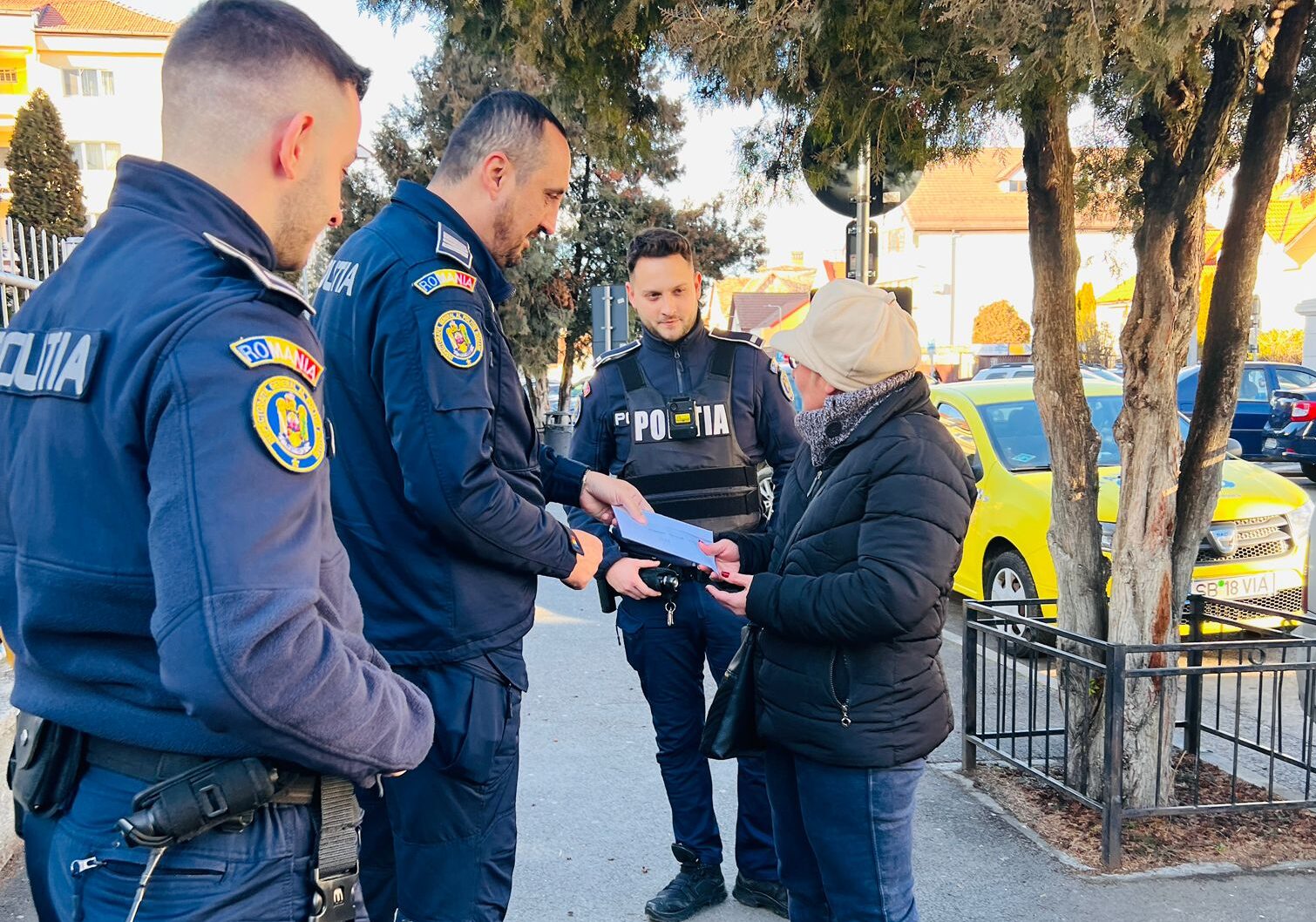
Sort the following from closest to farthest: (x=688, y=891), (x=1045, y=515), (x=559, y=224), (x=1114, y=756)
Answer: (x=688, y=891), (x=1114, y=756), (x=1045, y=515), (x=559, y=224)

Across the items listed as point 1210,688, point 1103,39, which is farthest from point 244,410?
point 1210,688

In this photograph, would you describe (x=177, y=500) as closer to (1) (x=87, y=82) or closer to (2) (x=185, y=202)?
(2) (x=185, y=202)

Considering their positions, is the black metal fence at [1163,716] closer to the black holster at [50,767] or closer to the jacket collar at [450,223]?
the jacket collar at [450,223]

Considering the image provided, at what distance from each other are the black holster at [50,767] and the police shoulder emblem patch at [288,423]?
503mm

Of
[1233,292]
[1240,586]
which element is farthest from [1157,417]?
[1240,586]

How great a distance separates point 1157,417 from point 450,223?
281cm

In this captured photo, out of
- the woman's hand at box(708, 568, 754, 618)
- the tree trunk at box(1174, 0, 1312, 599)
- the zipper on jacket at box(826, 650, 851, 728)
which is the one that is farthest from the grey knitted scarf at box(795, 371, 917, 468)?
the tree trunk at box(1174, 0, 1312, 599)

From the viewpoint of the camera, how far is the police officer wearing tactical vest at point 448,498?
2209mm

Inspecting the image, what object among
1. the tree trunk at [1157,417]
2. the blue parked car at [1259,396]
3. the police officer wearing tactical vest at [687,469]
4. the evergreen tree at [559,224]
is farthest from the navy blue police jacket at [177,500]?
the evergreen tree at [559,224]

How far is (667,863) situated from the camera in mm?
3863

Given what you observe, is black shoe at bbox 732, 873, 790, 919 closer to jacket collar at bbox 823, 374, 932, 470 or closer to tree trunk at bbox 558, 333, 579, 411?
jacket collar at bbox 823, 374, 932, 470

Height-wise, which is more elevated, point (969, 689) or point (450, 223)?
point (450, 223)

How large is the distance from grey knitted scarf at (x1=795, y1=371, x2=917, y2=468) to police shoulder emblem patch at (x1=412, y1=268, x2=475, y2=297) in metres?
0.93

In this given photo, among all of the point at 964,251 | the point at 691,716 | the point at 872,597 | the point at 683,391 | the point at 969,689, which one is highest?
the point at 964,251
